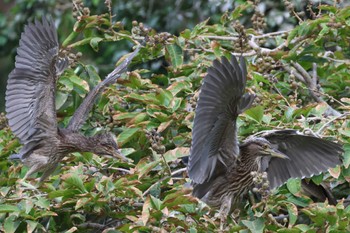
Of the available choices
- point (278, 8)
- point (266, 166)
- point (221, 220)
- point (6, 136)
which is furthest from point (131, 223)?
point (278, 8)

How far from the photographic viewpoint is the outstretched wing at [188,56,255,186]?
4.24 metres

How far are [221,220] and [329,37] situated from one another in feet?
5.84

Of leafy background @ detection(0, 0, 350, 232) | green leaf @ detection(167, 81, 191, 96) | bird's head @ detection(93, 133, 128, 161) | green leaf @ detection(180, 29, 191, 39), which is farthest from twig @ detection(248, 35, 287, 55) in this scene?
bird's head @ detection(93, 133, 128, 161)

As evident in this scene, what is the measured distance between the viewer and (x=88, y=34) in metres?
5.82

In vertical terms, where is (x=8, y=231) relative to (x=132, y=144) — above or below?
below

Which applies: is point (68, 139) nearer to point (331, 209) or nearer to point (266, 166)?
point (266, 166)

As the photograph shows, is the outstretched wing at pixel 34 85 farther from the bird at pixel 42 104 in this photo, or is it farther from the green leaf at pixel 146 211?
the green leaf at pixel 146 211

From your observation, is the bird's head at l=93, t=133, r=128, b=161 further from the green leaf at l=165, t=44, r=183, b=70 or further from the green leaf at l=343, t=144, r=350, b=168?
the green leaf at l=343, t=144, r=350, b=168

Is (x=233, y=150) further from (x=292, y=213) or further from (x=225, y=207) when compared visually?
(x=292, y=213)

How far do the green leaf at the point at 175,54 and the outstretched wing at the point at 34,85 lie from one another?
633 millimetres

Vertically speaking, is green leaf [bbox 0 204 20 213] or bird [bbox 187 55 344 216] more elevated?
bird [bbox 187 55 344 216]

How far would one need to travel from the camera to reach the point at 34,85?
5.49 m

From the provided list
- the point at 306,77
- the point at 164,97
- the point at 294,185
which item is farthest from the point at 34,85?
the point at 294,185

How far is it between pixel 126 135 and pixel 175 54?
70 centimetres
